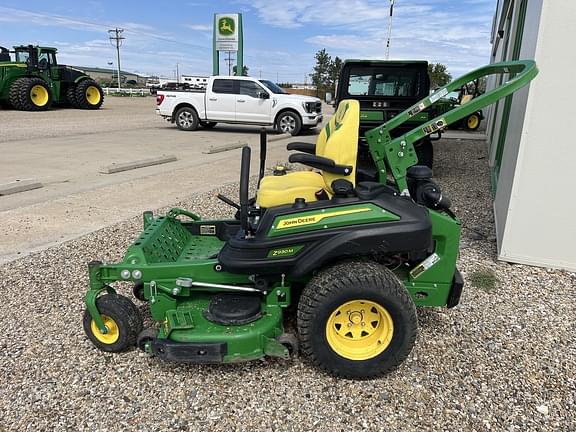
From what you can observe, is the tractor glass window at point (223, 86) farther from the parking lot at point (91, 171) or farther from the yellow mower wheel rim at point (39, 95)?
the yellow mower wheel rim at point (39, 95)

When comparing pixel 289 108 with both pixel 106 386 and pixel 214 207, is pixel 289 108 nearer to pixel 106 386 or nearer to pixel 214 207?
pixel 214 207

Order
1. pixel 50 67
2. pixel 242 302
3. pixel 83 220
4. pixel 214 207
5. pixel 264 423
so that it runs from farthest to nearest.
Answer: pixel 50 67 < pixel 214 207 < pixel 83 220 < pixel 242 302 < pixel 264 423

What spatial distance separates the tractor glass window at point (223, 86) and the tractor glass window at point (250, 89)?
1.07 ft

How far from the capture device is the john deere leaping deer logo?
805 inches

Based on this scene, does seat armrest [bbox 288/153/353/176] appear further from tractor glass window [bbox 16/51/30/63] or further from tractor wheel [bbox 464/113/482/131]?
tractor glass window [bbox 16/51/30/63]

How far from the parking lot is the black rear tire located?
0.29 m

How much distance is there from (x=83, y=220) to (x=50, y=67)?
16.2m

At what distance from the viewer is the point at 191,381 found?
2.67 m

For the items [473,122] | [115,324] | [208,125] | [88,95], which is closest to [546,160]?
[115,324]

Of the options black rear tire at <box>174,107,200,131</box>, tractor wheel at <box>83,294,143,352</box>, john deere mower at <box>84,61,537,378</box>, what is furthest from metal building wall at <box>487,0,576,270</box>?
black rear tire at <box>174,107,200,131</box>

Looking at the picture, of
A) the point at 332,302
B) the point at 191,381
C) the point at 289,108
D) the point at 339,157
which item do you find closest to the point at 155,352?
the point at 191,381

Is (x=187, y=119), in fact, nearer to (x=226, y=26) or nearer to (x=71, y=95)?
(x=226, y=26)

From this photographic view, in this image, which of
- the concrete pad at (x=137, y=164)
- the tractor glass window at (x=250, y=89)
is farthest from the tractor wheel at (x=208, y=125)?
the concrete pad at (x=137, y=164)

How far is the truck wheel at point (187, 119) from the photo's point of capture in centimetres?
1555
